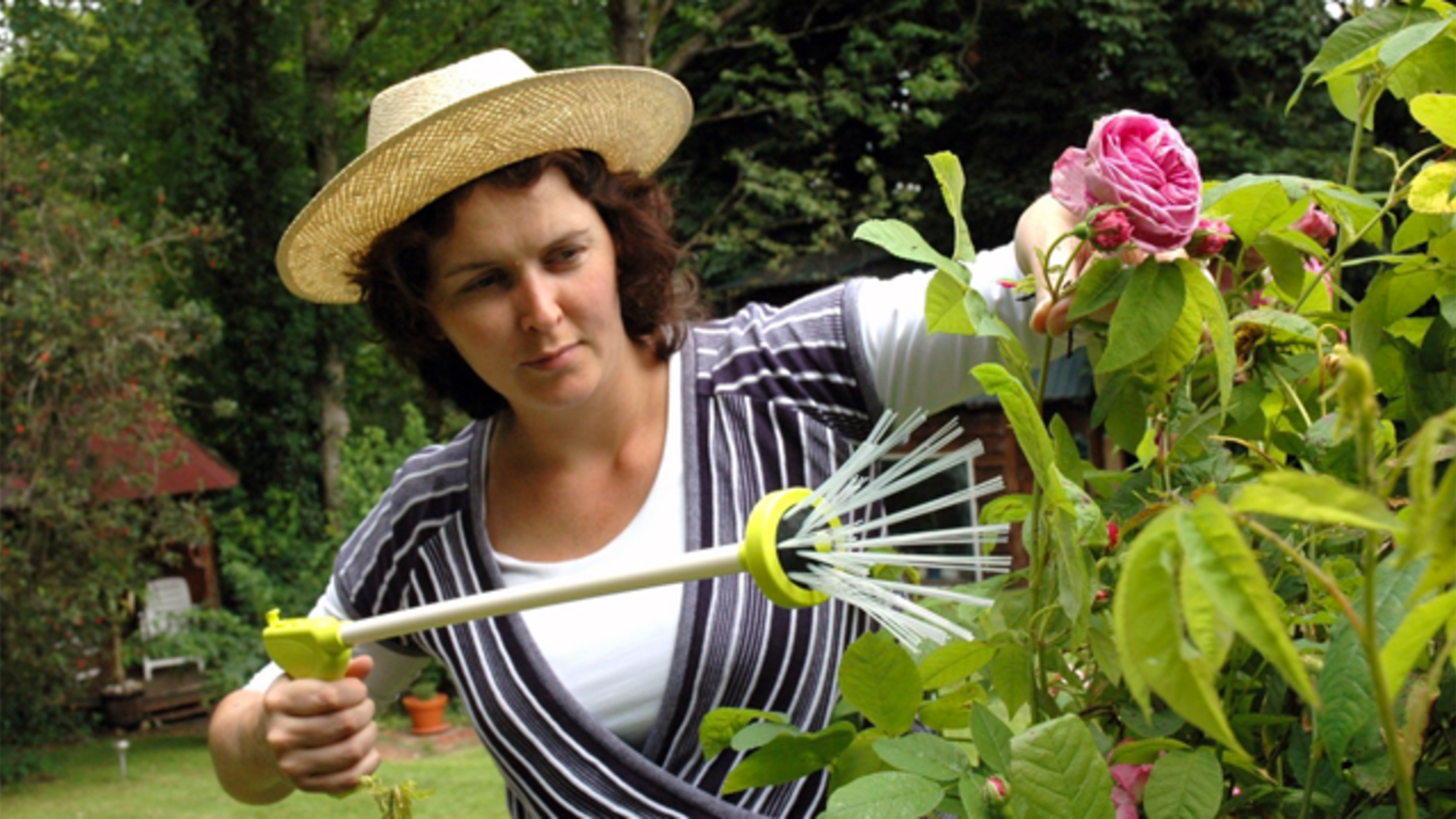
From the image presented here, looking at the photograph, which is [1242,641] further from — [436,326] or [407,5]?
[407,5]

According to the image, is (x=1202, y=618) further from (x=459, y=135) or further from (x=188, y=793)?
(x=188, y=793)

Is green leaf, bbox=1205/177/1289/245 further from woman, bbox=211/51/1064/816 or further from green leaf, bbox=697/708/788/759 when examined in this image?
woman, bbox=211/51/1064/816

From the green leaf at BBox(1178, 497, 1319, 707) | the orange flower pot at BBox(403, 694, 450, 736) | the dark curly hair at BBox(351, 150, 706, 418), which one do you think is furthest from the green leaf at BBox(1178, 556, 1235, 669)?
the orange flower pot at BBox(403, 694, 450, 736)

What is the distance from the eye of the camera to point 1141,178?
2.12 feet

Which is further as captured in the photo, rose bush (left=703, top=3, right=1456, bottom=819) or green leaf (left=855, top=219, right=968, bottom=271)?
green leaf (left=855, top=219, right=968, bottom=271)

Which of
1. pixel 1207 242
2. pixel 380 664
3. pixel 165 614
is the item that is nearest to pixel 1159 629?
pixel 1207 242

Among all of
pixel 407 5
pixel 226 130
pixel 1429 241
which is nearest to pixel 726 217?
pixel 407 5

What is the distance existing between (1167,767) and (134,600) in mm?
9030

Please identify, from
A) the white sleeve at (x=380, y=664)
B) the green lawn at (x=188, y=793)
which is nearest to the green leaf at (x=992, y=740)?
the white sleeve at (x=380, y=664)

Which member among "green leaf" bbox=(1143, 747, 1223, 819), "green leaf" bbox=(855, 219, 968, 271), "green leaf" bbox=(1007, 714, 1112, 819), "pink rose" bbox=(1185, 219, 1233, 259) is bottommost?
"green leaf" bbox=(1143, 747, 1223, 819)

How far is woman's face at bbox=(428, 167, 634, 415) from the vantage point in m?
1.37

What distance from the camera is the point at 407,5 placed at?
1023cm

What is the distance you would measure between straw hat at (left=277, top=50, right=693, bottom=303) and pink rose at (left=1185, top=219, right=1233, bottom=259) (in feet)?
2.68

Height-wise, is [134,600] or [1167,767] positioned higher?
[1167,767]
